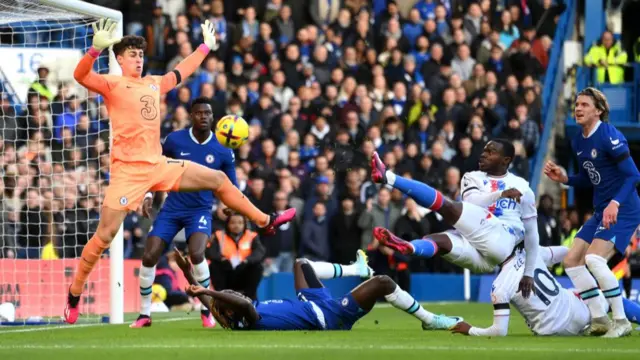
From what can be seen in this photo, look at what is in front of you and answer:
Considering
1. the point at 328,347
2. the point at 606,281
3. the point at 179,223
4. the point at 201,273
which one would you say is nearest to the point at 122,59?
the point at 179,223

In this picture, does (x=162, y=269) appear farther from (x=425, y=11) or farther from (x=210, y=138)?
(x=425, y=11)

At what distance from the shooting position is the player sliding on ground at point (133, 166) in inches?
495

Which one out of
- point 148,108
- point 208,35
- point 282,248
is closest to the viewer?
point 148,108

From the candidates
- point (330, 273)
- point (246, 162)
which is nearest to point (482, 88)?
point (246, 162)

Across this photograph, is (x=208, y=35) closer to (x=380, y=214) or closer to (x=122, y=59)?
(x=122, y=59)

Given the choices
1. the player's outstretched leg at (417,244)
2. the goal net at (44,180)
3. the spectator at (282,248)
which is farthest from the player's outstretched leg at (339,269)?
the spectator at (282,248)

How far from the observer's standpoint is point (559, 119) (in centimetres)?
2558

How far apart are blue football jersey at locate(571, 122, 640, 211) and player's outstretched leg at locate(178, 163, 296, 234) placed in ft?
9.23

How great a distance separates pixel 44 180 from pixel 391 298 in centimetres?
772

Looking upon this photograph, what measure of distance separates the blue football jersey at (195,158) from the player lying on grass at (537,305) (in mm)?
3677

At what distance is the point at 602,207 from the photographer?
12.4m

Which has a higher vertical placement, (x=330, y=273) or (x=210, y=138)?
(x=210, y=138)

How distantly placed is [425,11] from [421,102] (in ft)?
8.35

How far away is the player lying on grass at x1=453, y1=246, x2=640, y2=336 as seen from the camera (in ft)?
37.9
